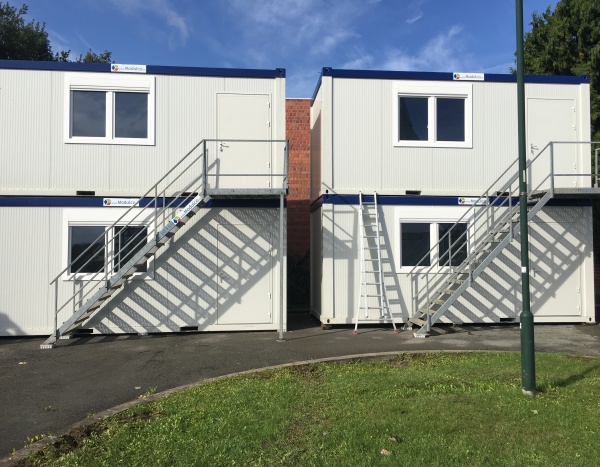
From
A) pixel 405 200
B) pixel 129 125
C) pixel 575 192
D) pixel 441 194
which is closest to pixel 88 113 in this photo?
pixel 129 125

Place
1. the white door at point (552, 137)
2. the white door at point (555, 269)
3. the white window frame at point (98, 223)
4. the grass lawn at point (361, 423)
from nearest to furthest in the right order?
1. the grass lawn at point (361, 423)
2. the white window frame at point (98, 223)
3. the white door at point (555, 269)
4. the white door at point (552, 137)

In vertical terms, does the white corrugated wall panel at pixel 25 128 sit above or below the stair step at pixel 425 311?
above

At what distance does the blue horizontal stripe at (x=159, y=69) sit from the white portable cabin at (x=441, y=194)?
5.21 ft

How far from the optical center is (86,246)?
11852 mm

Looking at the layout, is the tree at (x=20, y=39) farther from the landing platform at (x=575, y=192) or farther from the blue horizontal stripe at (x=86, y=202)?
the landing platform at (x=575, y=192)

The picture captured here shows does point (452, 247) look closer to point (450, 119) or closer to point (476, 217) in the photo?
point (476, 217)

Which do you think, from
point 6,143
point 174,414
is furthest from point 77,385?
point 6,143

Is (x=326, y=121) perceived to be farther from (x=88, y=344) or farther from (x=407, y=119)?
(x=88, y=344)

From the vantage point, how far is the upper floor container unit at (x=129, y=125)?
38.8ft

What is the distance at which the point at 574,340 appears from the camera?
10.9 metres

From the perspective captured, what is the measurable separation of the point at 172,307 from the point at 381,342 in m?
4.80

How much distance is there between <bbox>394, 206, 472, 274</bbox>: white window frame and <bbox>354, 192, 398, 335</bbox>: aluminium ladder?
20.4 inches

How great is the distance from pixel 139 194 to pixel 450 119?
25.6ft

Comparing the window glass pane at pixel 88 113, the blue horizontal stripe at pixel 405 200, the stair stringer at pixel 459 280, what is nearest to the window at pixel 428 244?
the blue horizontal stripe at pixel 405 200
